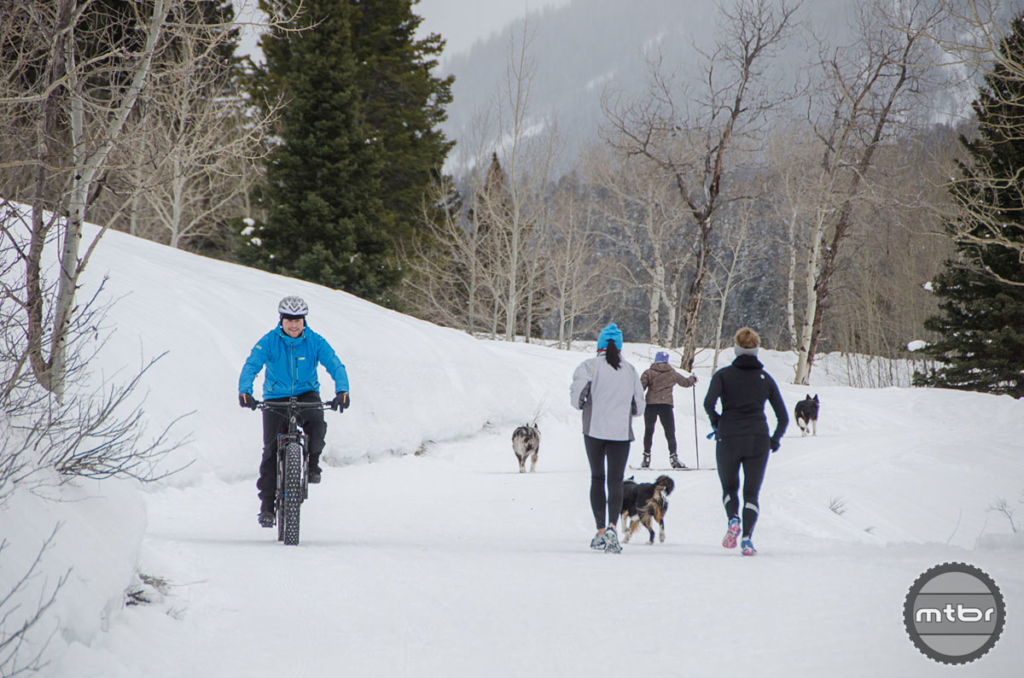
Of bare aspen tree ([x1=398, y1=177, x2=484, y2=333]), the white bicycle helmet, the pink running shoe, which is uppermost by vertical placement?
bare aspen tree ([x1=398, y1=177, x2=484, y2=333])

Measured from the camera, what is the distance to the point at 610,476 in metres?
6.80

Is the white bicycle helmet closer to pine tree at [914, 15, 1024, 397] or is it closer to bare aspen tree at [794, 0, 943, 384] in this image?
pine tree at [914, 15, 1024, 397]

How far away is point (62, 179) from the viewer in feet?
24.3

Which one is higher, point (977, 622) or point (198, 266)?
point (198, 266)

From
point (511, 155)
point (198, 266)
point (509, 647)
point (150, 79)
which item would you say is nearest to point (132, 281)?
point (198, 266)

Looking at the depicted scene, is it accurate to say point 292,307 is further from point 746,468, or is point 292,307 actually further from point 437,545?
point 746,468

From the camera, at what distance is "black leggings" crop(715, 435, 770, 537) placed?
6.52 meters

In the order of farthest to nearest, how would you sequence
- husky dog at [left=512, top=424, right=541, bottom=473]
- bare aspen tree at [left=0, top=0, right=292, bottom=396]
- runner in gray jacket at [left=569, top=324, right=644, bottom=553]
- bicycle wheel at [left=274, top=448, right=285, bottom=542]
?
husky dog at [left=512, top=424, right=541, bottom=473]
runner in gray jacket at [left=569, top=324, right=644, bottom=553]
bicycle wheel at [left=274, top=448, right=285, bottom=542]
bare aspen tree at [left=0, top=0, right=292, bottom=396]

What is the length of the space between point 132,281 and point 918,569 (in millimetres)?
12506

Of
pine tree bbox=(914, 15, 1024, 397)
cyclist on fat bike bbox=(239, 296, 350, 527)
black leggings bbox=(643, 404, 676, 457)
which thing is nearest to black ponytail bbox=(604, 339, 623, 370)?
cyclist on fat bike bbox=(239, 296, 350, 527)

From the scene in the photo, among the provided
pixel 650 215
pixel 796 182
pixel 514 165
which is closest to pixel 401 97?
pixel 514 165

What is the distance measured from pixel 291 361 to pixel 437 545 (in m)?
2.15

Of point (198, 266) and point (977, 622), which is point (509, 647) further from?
point (198, 266)

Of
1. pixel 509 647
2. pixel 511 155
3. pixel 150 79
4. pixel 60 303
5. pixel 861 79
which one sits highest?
pixel 861 79
